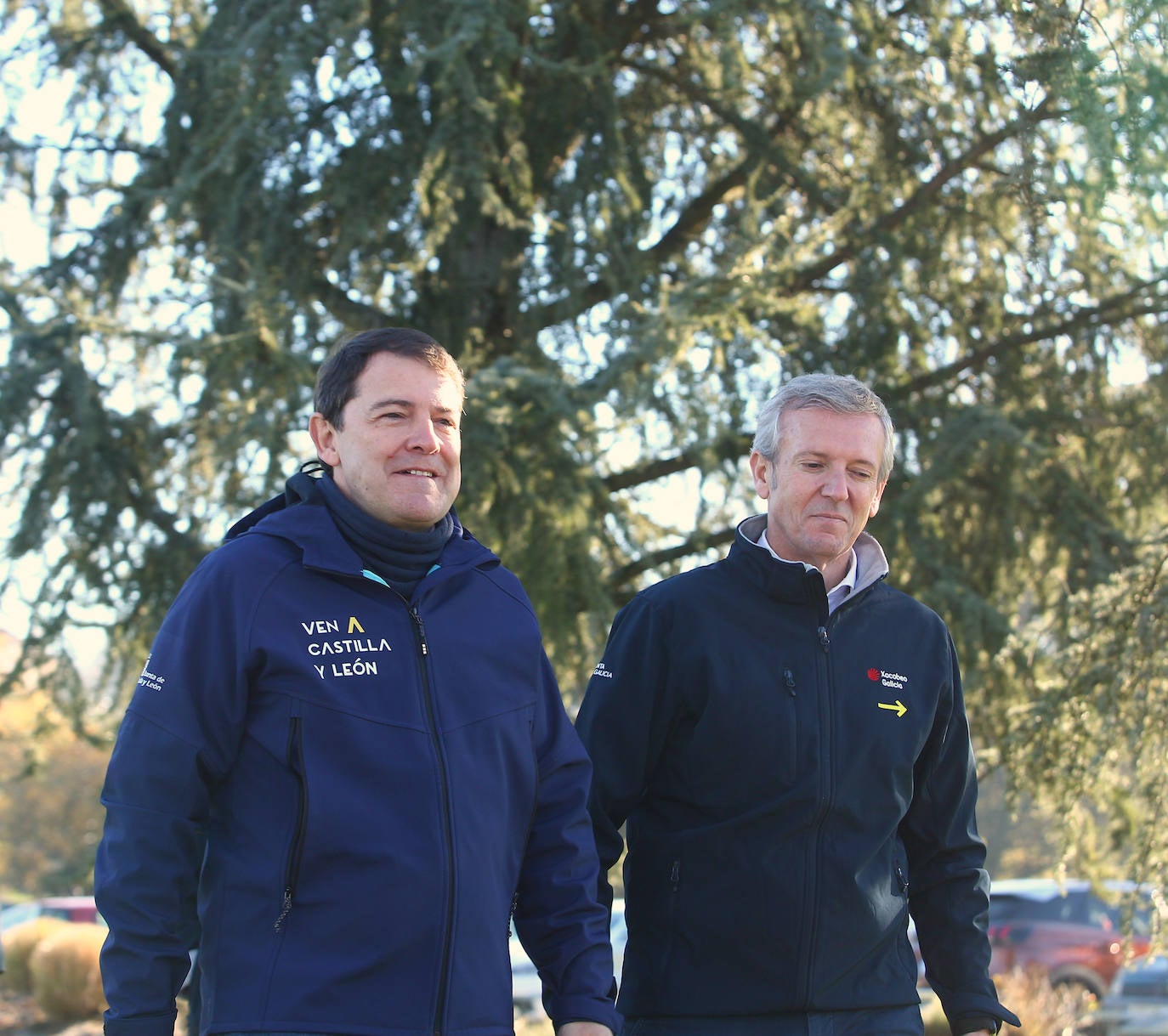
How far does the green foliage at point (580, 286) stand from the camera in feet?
19.3

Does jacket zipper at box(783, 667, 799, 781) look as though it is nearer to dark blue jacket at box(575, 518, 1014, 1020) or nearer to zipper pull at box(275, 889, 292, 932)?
dark blue jacket at box(575, 518, 1014, 1020)

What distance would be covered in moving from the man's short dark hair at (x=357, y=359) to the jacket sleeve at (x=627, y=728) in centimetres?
72

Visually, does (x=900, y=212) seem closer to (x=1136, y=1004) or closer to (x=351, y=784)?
(x=351, y=784)

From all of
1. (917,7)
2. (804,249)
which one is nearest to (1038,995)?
(804,249)

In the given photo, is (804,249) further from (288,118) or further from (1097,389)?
(288,118)

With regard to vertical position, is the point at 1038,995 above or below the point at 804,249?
below

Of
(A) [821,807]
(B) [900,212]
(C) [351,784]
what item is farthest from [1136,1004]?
(C) [351,784]

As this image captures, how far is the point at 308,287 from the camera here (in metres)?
6.68

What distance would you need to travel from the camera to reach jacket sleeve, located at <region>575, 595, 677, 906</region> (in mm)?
2742

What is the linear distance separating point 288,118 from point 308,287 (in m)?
0.83

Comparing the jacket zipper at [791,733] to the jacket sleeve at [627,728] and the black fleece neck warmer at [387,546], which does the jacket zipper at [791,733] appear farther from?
the black fleece neck warmer at [387,546]

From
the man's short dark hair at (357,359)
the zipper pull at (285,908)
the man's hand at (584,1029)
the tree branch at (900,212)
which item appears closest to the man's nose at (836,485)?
the man's short dark hair at (357,359)

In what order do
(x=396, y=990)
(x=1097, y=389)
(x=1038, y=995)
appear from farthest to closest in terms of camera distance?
(x=1038, y=995) → (x=1097, y=389) → (x=396, y=990)

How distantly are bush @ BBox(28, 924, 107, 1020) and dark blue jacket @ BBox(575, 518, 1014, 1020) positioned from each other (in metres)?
11.5
